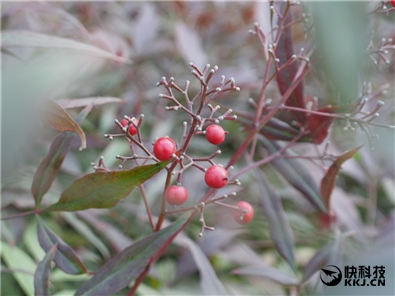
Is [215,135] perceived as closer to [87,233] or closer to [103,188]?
[103,188]

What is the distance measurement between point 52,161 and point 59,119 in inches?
3.8

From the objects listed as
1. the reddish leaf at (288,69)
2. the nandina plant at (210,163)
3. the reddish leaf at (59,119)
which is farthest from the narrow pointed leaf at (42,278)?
the reddish leaf at (288,69)

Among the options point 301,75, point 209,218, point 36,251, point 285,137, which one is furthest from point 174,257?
→ point 301,75

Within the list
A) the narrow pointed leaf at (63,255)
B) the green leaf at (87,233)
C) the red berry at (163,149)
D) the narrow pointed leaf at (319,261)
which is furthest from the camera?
the green leaf at (87,233)

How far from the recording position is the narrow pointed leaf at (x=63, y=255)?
20.1 inches

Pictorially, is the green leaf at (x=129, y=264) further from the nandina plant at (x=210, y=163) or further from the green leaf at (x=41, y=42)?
the green leaf at (x=41, y=42)

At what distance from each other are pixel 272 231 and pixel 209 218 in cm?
32

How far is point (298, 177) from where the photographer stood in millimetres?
653

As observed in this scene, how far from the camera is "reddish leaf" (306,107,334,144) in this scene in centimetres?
55

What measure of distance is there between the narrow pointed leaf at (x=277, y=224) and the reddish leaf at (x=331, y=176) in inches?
3.9

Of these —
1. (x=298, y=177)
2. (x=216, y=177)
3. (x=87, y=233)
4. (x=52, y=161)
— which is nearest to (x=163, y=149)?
(x=216, y=177)

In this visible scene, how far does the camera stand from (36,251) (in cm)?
79

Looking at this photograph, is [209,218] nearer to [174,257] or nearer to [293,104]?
[174,257]

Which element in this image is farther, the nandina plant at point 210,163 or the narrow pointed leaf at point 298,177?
the narrow pointed leaf at point 298,177
